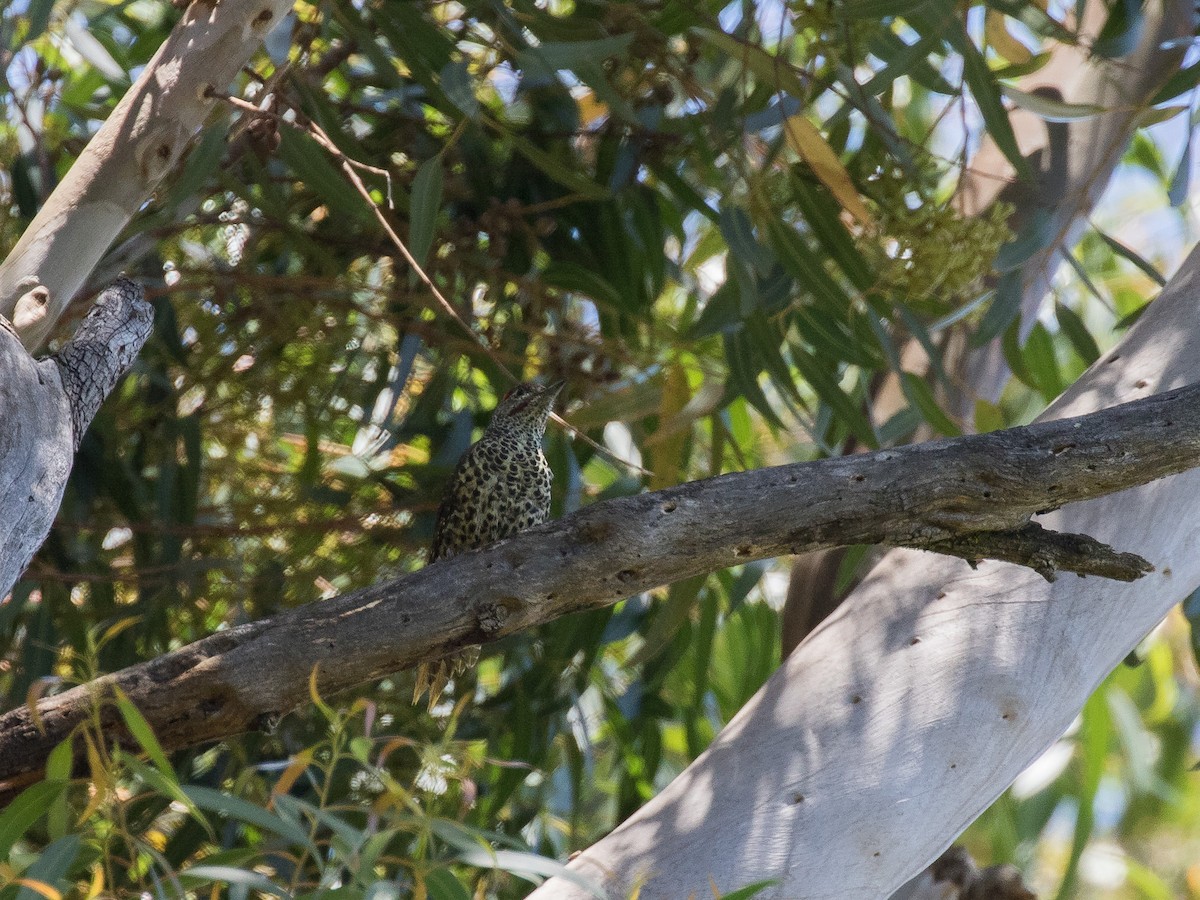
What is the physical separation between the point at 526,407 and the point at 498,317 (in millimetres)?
492

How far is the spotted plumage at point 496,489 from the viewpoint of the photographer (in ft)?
9.03

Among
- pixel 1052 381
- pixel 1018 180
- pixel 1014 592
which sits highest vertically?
pixel 1018 180

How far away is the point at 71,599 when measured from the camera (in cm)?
286

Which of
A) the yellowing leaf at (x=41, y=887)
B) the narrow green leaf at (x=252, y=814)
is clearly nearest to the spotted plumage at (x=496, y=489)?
the narrow green leaf at (x=252, y=814)

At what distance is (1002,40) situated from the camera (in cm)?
263

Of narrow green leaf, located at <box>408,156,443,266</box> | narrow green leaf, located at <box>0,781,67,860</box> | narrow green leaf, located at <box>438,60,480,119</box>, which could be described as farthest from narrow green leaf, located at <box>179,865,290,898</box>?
narrow green leaf, located at <box>438,60,480,119</box>

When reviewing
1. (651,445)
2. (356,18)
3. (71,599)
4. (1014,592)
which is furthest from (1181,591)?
(71,599)

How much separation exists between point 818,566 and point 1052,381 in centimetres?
69

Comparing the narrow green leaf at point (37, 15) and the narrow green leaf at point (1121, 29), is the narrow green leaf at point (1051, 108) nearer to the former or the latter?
the narrow green leaf at point (1121, 29)

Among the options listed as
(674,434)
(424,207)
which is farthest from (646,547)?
(674,434)

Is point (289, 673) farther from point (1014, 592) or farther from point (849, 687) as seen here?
point (1014, 592)

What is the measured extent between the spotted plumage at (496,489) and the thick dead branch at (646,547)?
98 centimetres

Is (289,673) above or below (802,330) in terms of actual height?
above

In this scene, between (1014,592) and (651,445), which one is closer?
(1014,592)
